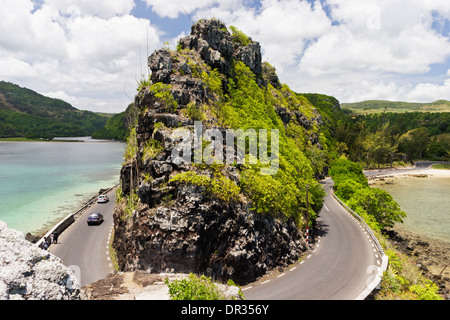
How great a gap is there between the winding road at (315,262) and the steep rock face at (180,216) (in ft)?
6.46

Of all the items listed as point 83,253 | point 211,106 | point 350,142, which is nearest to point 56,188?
point 83,253

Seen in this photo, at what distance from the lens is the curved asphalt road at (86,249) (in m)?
26.4

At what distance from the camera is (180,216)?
22750 millimetres

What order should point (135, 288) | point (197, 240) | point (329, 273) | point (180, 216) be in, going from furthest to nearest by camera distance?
point (329, 273), point (180, 216), point (197, 240), point (135, 288)

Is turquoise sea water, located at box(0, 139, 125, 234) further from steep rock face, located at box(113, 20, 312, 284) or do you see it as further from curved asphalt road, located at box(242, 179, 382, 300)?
curved asphalt road, located at box(242, 179, 382, 300)

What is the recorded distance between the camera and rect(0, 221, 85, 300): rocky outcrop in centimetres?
643

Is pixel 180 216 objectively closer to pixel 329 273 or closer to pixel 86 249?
pixel 329 273

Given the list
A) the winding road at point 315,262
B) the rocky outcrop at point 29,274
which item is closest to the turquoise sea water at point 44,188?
the winding road at point 315,262

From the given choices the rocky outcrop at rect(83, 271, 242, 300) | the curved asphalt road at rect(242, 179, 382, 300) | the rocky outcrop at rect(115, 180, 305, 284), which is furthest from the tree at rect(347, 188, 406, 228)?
the rocky outcrop at rect(83, 271, 242, 300)

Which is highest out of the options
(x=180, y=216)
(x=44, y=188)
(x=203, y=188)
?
(x=203, y=188)

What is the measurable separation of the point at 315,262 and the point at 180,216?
15941 millimetres

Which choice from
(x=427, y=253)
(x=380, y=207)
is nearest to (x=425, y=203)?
(x=427, y=253)

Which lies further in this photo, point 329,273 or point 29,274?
point 329,273

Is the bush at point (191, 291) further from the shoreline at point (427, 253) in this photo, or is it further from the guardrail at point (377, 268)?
the shoreline at point (427, 253)
